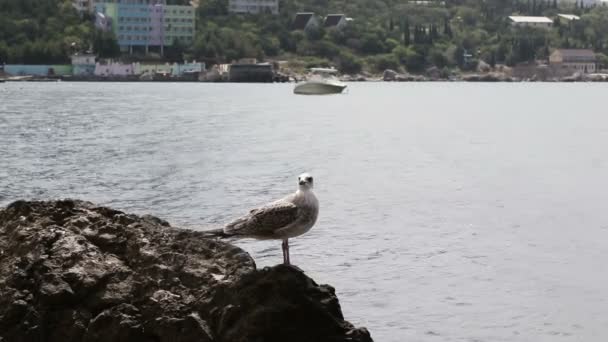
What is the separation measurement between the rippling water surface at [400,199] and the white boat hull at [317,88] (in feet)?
267

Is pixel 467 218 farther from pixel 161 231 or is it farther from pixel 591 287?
pixel 161 231

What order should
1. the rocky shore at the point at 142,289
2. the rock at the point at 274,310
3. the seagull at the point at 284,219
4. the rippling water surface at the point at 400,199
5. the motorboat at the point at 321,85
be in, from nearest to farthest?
1. the rock at the point at 274,310
2. the rocky shore at the point at 142,289
3. the seagull at the point at 284,219
4. the rippling water surface at the point at 400,199
5. the motorboat at the point at 321,85

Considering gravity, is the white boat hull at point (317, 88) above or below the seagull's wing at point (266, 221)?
below

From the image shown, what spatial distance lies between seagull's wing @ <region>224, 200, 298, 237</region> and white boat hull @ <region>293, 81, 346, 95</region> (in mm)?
145172

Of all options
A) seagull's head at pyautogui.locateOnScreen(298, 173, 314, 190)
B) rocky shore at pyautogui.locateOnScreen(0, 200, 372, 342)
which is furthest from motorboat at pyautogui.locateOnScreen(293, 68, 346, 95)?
seagull's head at pyautogui.locateOnScreen(298, 173, 314, 190)

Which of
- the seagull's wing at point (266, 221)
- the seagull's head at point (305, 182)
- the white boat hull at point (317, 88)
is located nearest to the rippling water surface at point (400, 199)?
the seagull's wing at point (266, 221)

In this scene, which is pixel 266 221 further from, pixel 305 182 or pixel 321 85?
pixel 321 85

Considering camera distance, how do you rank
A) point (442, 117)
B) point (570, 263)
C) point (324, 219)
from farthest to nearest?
point (442, 117)
point (324, 219)
point (570, 263)

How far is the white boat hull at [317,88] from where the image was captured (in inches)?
6156

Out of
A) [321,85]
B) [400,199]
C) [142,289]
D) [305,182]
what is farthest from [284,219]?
[321,85]

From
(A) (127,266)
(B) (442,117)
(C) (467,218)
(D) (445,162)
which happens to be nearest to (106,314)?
(A) (127,266)

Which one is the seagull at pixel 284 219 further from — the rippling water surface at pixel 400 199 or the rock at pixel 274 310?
the rippling water surface at pixel 400 199

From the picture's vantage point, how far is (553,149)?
58125 mm

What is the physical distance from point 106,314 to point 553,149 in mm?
49871
